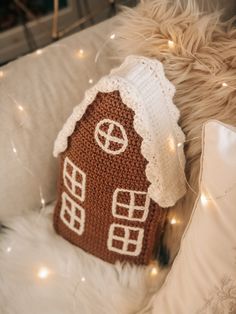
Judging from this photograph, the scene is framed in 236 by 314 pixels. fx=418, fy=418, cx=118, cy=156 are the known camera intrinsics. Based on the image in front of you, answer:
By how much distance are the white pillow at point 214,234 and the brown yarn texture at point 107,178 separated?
0.13m

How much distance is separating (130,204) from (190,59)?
0.92 ft

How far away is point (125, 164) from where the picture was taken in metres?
0.72

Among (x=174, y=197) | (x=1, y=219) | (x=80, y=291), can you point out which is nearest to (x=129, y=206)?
(x=174, y=197)

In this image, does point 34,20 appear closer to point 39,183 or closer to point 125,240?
point 39,183

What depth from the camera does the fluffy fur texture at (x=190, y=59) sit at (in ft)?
2.36

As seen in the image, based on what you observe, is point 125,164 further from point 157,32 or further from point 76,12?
point 76,12

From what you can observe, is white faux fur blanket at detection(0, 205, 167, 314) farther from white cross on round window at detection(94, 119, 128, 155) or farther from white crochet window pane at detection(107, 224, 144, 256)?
white cross on round window at detection(94, 119, 128, 155)

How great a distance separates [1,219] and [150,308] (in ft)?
1.23

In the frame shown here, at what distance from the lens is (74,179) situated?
78cm

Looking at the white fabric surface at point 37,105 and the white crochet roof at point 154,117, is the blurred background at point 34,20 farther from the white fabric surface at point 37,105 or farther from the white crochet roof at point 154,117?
the white crochet roof at point 154,117

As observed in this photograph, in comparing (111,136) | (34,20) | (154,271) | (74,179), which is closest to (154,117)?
(111,136)

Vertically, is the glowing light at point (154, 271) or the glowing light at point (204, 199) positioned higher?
the glowing light at point (204, 199)

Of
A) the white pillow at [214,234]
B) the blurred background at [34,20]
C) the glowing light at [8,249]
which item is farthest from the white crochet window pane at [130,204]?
the blurred background at [34,20]

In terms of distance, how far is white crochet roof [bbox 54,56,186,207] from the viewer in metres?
0.67
